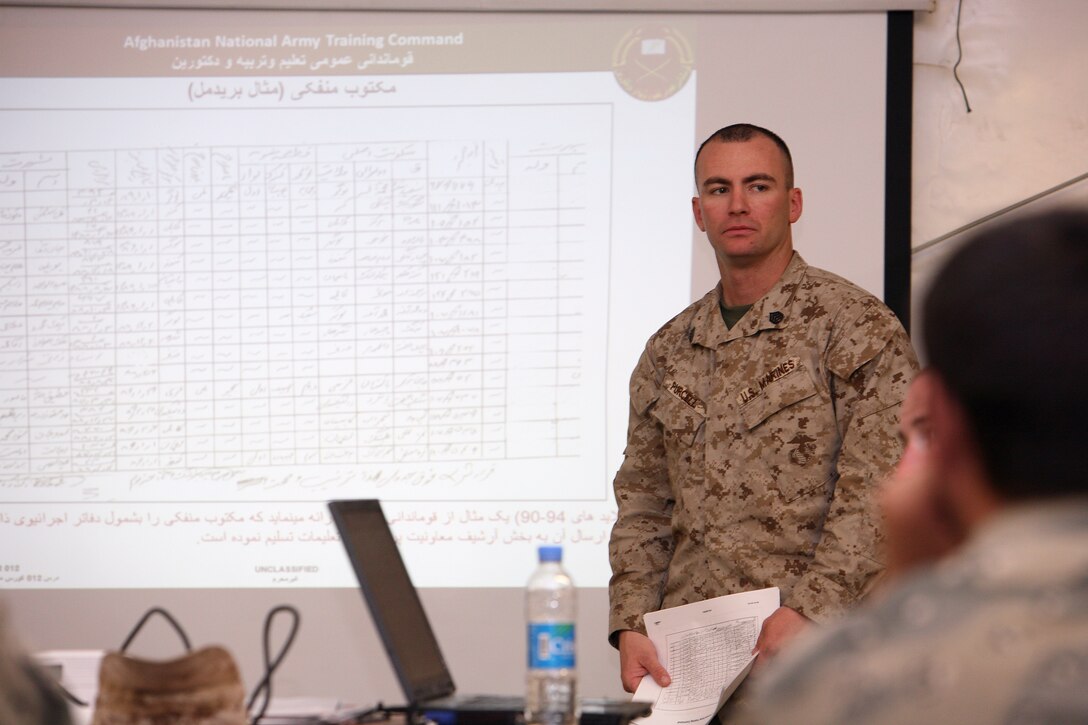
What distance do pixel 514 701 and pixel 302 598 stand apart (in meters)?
1.88

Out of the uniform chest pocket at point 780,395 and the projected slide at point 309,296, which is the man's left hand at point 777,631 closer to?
the uniform chest pocket at point 780,395

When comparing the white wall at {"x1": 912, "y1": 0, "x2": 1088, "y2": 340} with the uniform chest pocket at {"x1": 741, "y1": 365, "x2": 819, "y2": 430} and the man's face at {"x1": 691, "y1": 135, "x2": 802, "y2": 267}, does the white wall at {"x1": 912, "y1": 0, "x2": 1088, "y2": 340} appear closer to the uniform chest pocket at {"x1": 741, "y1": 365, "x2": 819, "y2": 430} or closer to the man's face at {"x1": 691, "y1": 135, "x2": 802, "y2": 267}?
the man's face at {"x1": 691, "y1": 135, "x2": 802, "y2": 267}

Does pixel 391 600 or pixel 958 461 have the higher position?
pixel 958 461

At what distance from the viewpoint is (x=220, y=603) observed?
11.4 feet

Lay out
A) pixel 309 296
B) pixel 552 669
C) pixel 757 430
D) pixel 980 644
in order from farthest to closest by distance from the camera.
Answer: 1. pixel 309 296
2. pixel 757 430
3. pixel 552 669
4. pixel 980 644

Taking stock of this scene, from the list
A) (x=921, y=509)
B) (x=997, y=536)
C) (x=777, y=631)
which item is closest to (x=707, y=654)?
(x=777, y=631)

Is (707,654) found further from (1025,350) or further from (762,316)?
(1025,350)

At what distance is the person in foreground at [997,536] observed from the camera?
78 centimetres

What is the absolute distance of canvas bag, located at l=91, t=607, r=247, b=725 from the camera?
1397mm

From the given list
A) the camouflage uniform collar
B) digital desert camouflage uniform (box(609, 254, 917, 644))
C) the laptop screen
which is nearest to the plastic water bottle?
the laptop screen

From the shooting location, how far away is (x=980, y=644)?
2.57 ft

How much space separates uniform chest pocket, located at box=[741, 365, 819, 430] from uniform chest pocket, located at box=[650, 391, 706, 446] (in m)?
0.13

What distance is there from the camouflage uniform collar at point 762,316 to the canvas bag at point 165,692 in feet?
4.92

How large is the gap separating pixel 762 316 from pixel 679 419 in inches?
11.6
